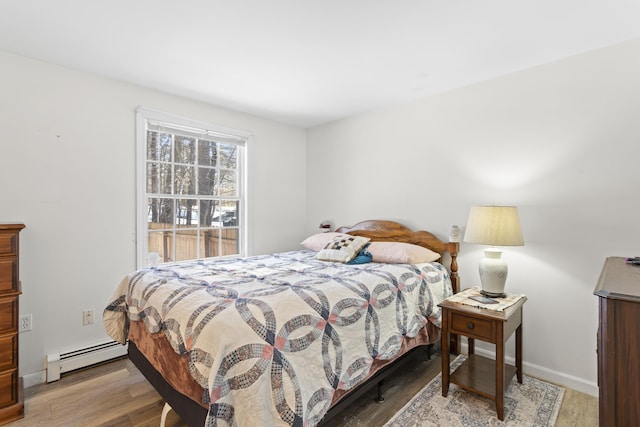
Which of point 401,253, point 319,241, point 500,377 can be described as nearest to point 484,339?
point 500,377

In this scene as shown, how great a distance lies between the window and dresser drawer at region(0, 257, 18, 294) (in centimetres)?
88

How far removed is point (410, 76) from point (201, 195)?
2.34 m

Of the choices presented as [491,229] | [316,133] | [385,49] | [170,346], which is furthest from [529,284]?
[316,133]

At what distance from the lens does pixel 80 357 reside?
2.43 m

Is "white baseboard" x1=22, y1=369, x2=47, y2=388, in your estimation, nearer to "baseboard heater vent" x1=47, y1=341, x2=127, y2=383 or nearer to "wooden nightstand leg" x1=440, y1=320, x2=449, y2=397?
"baseboard heater vent" x1=47, y1=341, x2=127, y2=383

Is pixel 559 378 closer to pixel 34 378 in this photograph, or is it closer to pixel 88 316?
pixel 88 316

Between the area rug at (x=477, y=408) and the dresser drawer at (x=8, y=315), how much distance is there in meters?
2.41

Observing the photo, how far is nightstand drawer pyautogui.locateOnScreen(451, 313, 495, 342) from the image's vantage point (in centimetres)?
188

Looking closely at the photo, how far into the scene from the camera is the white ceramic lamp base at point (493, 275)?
2172 millimetres

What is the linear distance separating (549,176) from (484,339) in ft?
4.41

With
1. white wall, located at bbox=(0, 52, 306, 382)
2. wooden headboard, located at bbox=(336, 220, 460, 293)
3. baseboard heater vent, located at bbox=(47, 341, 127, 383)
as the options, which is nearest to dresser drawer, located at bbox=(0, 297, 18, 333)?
white wall, located at bbox=(0, 52, 306, 382)

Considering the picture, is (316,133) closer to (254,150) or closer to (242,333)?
(254,150)

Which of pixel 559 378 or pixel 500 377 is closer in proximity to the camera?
pixel 500 377

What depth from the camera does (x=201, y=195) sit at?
3230 mm
